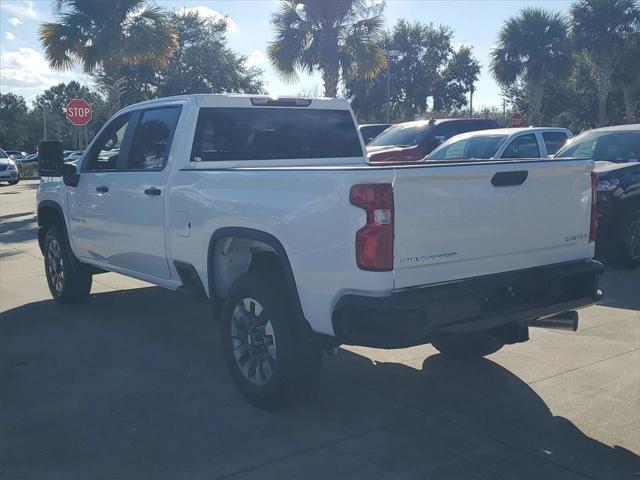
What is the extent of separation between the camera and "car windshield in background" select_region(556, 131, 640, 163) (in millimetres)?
9539

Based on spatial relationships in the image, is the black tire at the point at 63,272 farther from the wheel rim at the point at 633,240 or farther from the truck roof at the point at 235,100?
the wheel rim at the point at 633,240

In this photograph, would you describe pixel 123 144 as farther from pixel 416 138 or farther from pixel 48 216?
pixel 416 138

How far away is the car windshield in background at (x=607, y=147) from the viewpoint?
954 cm

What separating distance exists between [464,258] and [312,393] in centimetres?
132

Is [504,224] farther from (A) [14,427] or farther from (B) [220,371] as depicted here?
(A) [14,427]

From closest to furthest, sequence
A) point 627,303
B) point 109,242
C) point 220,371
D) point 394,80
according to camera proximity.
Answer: point 220,371 < point 109,242 < point 627,303 < point 394,80

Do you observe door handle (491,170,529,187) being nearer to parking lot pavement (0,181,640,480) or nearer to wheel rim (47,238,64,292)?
parking lot pavement (0,181,640,480)

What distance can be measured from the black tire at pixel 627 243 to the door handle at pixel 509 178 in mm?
5263

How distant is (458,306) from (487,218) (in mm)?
574

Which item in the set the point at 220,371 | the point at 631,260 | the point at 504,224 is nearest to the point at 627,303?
the point at 631,260

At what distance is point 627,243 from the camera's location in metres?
8.88

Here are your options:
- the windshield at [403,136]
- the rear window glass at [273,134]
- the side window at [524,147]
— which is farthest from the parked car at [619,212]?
the windshield at [403,136]

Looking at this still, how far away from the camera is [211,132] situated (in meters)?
5.61

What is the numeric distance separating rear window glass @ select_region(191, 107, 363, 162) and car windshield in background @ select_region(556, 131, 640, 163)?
4.90 m
